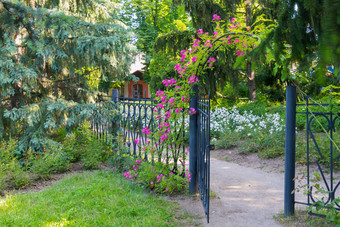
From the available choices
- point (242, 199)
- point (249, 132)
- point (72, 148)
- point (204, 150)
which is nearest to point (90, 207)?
point (204, 150)

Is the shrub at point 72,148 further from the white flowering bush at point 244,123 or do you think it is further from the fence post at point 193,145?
the white flowering bush at point 244,123

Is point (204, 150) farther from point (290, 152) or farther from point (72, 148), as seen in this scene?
point (72, 148)

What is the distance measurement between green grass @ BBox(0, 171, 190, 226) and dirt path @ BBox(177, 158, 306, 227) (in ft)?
1.76

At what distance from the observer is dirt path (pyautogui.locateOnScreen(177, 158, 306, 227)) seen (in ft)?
12.9

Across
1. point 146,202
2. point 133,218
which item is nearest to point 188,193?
point 146,202

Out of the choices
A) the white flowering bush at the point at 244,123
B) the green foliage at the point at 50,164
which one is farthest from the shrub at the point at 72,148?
the white flowering bush at the point at 244,123

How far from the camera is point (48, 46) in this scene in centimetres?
656

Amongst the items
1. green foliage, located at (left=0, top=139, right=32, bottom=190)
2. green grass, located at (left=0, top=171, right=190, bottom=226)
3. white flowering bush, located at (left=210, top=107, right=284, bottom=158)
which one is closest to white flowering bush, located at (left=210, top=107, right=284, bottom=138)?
white flowering bush, located at (left=210, top=107, right=284, bottom=158)

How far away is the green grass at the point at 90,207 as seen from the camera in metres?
3.76

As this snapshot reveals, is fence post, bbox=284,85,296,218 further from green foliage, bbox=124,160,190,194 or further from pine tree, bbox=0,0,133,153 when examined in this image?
pine tree, bbox=0,0,133,153

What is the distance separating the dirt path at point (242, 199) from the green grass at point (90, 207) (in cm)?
54

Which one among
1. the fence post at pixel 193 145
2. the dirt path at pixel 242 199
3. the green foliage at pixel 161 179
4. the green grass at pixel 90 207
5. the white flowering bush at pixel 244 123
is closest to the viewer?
the green grass at pixel 90 207

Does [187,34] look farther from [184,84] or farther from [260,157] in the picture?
[184,84]

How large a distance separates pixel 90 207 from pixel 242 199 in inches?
91.2
